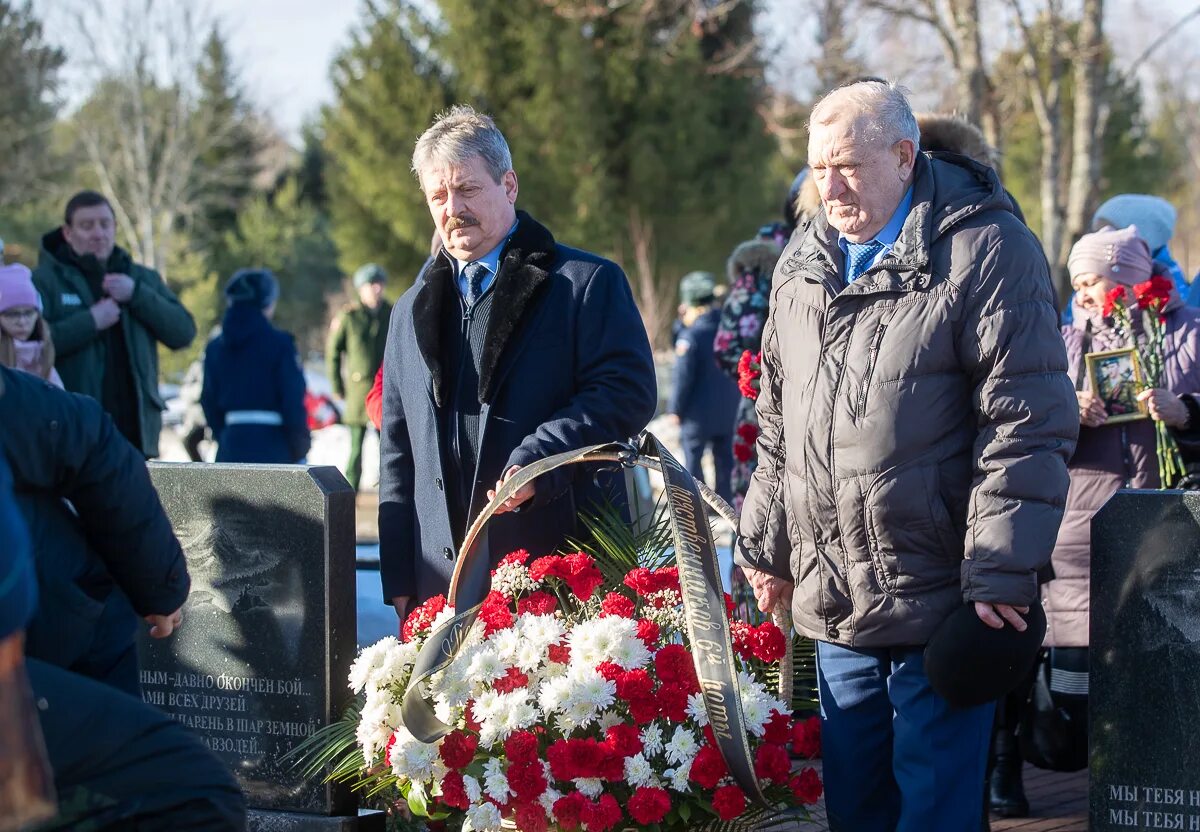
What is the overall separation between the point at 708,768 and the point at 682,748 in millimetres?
77

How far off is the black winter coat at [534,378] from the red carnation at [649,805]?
85cm

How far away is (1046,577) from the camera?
328 centimetres

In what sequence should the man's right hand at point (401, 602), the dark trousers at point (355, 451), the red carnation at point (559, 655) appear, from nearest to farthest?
the red carnation at point (559, 655) < the man's right hand at point (401, 602) < the dark trousers at point (355, 451)

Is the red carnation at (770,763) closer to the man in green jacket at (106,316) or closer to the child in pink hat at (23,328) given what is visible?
the child in pink hat at (23,328)

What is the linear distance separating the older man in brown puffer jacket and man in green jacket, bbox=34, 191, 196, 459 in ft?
14.1

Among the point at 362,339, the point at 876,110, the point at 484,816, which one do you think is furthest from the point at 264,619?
the point at 362,339

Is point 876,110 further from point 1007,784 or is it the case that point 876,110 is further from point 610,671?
point 1007,784

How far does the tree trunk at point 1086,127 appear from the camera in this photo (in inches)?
560

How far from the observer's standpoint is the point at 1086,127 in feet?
48.6

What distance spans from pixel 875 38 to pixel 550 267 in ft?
45.9

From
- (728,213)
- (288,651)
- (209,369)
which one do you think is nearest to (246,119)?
(728,213)

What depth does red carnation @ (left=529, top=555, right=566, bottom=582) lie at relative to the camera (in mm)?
3756

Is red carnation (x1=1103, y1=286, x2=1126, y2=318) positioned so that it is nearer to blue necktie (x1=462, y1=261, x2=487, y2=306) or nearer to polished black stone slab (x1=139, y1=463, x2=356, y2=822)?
blue necktie (x1=462, y1=261, x2=487, y2=306)

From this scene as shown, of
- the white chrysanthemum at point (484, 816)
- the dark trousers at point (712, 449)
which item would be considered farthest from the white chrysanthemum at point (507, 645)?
the dark trousers at point (712, 449)
